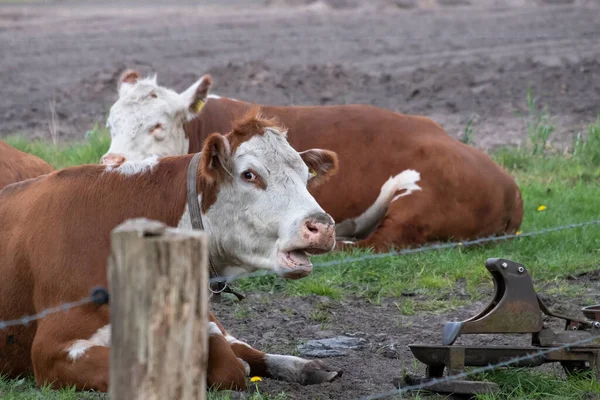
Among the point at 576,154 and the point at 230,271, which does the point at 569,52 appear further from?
the point at 230,271

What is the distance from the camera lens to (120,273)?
3082mm

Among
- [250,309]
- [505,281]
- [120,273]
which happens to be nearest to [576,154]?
[250,309]

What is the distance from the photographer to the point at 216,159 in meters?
5.55

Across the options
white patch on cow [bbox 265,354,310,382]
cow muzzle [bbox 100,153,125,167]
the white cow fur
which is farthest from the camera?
the white cow fur

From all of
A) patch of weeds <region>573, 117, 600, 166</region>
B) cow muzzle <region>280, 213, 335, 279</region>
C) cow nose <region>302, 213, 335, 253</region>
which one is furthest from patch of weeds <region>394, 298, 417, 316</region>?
patch of weeds <region>573, 117, 600, 166</region>

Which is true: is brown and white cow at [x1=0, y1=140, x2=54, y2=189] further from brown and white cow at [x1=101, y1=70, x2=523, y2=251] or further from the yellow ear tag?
the yellow ear tag

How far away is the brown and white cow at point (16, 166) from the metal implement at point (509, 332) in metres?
3.48

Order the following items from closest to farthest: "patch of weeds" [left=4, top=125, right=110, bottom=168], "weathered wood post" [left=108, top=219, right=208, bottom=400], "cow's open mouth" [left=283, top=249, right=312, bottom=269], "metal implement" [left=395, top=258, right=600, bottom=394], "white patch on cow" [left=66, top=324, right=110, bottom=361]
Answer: "weathered wood post" [left=108, top=219, right=208, bottom=400] < "white patch on cow" [left=66, top=324, right=110, bottom=361] < "metal implement" [left=395, top=258, right=600, bottom=394] < "cow's open mouth" [left=283, top=249, right=312, bottom=269] < "patch of weeds" [left=4, top=125, right=110, bottom=168]

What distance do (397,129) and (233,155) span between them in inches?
142

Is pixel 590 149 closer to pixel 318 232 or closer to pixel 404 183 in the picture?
pixel 404 183

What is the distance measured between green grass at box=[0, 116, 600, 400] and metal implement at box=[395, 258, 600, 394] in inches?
5.4

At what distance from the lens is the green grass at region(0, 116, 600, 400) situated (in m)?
5.35

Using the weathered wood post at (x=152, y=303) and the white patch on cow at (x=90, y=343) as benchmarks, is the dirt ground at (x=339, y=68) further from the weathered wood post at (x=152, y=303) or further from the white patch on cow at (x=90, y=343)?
the weathered wood post at (x=152, y=303)

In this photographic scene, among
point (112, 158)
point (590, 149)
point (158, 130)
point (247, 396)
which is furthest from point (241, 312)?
point (590, 149)
